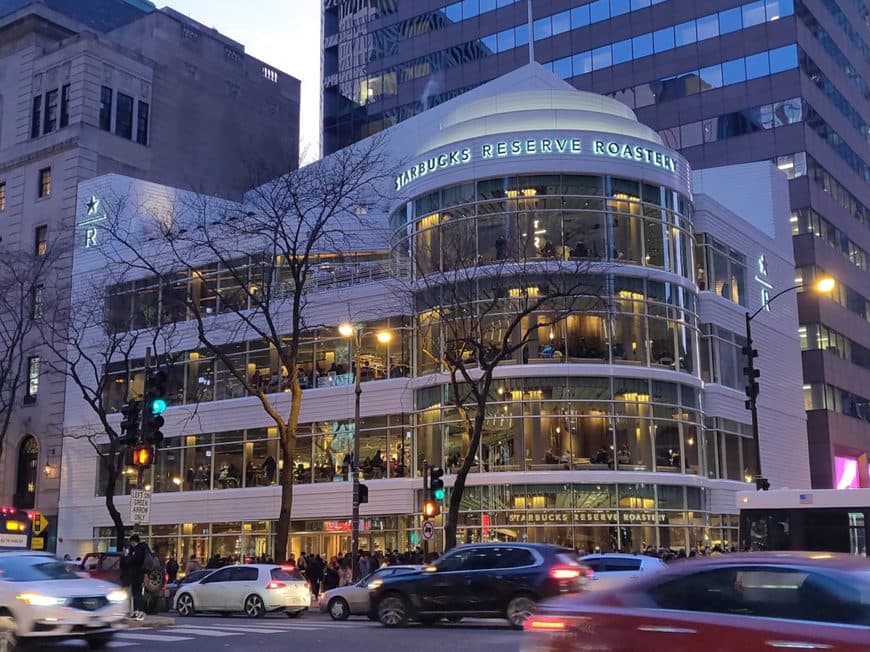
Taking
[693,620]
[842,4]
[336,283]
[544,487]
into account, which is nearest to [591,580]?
[693,620]

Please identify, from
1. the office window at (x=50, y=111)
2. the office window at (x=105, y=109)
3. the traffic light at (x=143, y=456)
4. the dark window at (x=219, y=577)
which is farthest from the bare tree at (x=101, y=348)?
the traffic light at (x=143, y=456)

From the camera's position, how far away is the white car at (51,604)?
14117 mm

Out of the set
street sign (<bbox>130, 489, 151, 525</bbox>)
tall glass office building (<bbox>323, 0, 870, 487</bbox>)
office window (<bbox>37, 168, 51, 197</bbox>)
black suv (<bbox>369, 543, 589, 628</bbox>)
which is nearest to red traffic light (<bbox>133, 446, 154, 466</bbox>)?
street sign (<bbox>130, 489, 151, 525</bbox>)

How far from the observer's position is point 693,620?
7.85 m

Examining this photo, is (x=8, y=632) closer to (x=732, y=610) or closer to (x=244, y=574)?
(x=732, y=610)

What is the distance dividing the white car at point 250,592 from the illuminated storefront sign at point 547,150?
18854 mm

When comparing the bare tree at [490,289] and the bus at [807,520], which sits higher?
the bare tree at [490,289]

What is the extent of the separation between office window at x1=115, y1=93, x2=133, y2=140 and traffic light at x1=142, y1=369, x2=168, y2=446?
39482mm

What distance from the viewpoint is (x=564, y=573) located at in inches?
735

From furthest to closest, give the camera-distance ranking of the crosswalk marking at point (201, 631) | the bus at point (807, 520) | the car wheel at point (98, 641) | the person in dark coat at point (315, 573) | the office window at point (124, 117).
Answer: the office window at point (124, 117), the person in dark coat at point (315, 573), the bus at point (807, 520), the crosswalk marking at point (201, 631), the car wheel at point (98, 641)

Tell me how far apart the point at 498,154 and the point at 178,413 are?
19.7m

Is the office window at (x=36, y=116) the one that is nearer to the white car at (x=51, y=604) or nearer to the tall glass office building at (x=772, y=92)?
the tall glass office building at (x=772, y=92)

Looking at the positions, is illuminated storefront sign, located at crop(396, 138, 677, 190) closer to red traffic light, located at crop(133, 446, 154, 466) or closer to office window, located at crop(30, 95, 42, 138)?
red traffic light, located at crop(133, 446, 154, 466)

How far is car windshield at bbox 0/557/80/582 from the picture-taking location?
1473 cm
